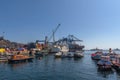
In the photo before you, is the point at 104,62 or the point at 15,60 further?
the point at 15,60

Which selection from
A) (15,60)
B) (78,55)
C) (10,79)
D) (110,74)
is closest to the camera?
(10,79)

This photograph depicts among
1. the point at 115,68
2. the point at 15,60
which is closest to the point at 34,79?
the point at 115,68

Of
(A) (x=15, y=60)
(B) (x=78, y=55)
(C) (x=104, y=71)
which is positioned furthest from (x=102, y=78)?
(B) (x=78, y=55)

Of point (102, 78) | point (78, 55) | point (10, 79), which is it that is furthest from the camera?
point (78, 55)

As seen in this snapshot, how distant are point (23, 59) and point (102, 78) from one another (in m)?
57.4

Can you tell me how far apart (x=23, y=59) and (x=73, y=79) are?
54777mm

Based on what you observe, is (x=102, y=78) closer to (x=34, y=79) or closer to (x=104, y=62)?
(x=104, y=62)

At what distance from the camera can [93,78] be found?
200 feet

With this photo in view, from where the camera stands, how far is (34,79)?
57.9 m

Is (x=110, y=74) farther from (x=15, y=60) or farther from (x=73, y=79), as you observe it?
(x=15, y=60)

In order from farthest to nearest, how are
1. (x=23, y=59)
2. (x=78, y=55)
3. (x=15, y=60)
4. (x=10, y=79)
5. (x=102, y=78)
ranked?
(x=78, y=55)
(x=23, y=59)
(x=15, y=60)
(x=102, y=78)
(x=10, y=79)

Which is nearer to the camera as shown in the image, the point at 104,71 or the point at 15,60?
Result: the point at 104,71

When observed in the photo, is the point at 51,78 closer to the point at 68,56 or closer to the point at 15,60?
the point at 15,60

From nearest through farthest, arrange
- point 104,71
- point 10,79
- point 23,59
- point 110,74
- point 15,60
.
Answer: point 10,79
point 110,74
point 104,71
point 15,60
point 23,59
